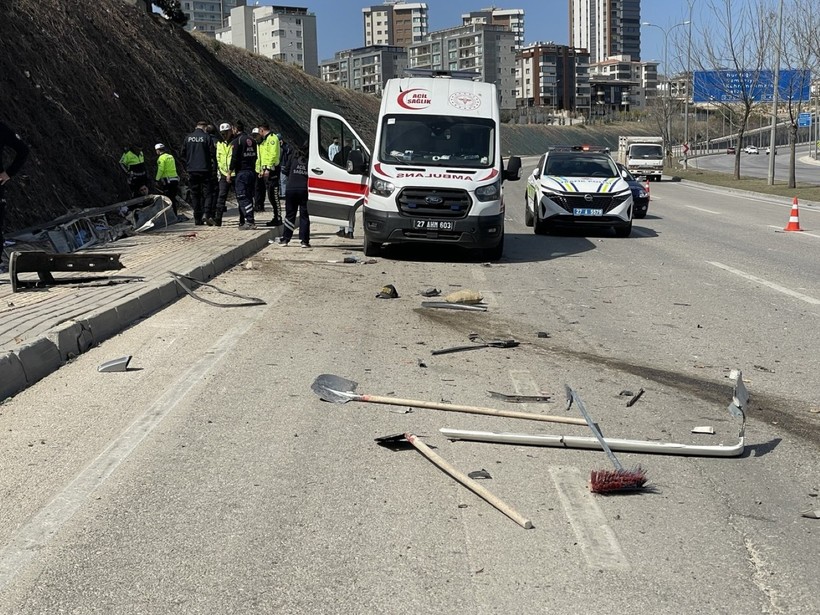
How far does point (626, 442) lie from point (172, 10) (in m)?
38.9

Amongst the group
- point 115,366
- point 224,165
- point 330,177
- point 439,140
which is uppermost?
point 439,140

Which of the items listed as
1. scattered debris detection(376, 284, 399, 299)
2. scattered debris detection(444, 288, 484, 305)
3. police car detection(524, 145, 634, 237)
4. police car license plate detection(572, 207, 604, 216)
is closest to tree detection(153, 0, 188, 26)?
police car detection(524, 145, 634, 237)

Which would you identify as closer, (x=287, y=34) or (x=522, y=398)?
(x=522, y=398)

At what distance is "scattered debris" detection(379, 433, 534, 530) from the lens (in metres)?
4.26

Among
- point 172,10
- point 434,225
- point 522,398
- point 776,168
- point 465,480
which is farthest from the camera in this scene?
point 776,168

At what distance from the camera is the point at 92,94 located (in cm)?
2711

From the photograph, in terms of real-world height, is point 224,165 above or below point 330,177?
above

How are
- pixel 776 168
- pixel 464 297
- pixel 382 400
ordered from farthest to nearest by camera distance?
pixel 776 168, pixel 464 297, pixel 382 400

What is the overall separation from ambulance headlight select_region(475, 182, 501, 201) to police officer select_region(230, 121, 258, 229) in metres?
5.13

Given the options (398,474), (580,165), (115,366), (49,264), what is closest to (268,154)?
(580,165)

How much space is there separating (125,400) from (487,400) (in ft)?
7.80

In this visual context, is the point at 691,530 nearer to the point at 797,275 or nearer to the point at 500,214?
the point at 797,275

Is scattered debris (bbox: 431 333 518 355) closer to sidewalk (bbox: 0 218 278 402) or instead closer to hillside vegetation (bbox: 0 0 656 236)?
sidewalk (bbox: 0 218 278 402)

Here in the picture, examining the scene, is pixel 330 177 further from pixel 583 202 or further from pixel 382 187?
pixel 583 202
